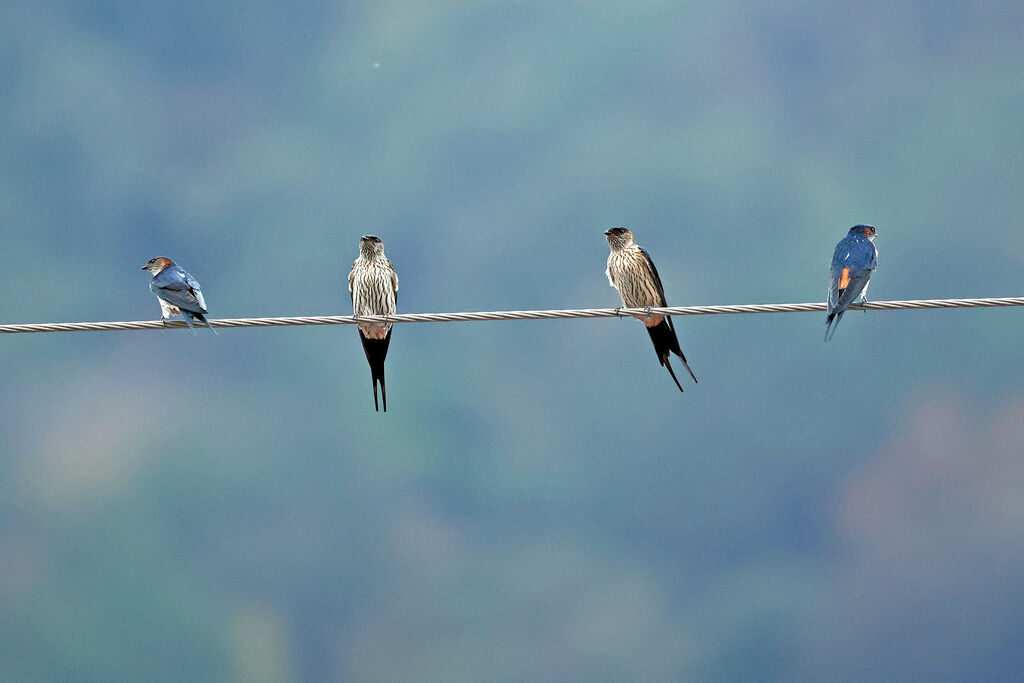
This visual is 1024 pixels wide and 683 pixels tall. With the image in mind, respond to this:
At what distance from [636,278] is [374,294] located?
1813mm

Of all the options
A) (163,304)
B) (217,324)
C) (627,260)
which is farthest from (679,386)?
(163,304)

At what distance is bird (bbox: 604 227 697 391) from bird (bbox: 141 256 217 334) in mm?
2860

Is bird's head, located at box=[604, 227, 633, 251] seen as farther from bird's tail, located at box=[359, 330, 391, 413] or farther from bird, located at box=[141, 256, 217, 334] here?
bird, located at box=[141, 256, 217, 334]

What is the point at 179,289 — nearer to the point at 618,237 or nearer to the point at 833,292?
the point at 618,237

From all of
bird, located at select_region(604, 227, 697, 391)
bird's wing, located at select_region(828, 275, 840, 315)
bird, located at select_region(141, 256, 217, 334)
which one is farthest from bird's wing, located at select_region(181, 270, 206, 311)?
bird's wing, located at select_region(828, 275, 840, 315)

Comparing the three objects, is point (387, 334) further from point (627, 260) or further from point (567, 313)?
point (567, 313)

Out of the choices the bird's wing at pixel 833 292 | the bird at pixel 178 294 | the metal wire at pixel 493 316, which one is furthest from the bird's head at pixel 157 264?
the bird's wing at pixel 833 292

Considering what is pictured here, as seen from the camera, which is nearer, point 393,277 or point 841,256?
point 841,256

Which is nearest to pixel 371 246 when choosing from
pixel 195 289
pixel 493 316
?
pixel 195 289

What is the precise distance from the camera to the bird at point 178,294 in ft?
24.1

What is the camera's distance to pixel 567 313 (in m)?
6.13

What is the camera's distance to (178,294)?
743 cm

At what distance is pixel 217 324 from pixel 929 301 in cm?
362

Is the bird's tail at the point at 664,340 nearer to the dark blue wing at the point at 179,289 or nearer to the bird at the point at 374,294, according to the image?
the bird at the point at 374,294
